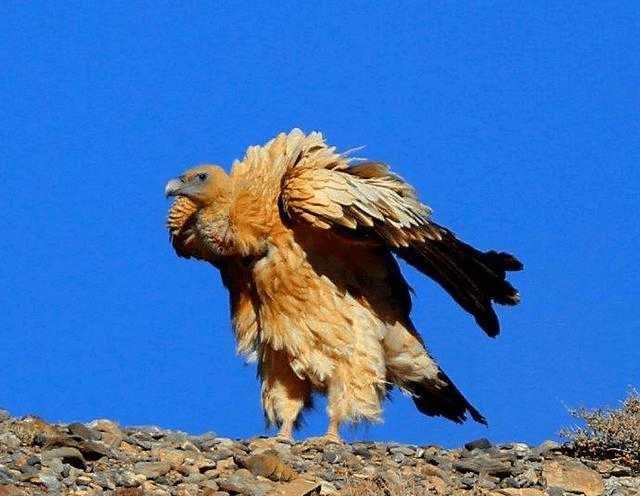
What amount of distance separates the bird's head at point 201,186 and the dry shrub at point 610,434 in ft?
12.2

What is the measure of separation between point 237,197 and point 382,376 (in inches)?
79.8

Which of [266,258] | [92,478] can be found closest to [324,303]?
[266,258]

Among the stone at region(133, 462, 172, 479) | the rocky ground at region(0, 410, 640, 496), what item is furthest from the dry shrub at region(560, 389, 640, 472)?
the stone at region(133, 462, 172, 479)

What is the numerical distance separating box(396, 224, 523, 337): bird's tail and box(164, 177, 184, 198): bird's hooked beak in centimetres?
204

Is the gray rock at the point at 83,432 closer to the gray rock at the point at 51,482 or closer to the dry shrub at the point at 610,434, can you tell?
the gray rock at the point at 51,482

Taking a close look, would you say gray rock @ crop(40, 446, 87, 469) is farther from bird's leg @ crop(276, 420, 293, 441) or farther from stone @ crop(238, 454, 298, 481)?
bird's leg @ crop(276, 420, 293, 441)

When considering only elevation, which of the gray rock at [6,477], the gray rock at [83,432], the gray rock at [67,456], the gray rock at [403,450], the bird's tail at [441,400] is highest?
the bird's tail at [441,400]

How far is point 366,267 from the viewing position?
572 inches

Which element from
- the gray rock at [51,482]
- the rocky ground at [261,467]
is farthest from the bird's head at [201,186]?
the gray rock at [51,482]

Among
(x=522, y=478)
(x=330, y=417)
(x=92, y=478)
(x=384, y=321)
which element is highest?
(x=384, y=321)

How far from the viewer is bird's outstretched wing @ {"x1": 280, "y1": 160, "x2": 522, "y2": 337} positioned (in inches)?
543

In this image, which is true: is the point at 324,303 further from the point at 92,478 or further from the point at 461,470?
the point at 92,478

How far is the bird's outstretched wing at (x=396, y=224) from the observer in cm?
1380

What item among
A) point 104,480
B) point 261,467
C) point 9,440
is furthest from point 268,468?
point 9,440
